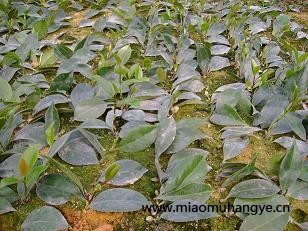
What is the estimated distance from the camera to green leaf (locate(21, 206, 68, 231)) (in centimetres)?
85

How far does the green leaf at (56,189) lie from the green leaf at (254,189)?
15.2 inches

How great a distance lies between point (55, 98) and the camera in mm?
1230

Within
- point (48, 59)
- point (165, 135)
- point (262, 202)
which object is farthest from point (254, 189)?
point (48, 59)

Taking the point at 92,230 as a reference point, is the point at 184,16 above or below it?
above

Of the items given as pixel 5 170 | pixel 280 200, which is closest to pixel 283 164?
pixel 280 200

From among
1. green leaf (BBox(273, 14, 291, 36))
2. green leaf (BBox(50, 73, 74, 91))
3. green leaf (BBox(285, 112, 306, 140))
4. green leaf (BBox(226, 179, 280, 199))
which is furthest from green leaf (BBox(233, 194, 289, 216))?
green leaf (BBox(273, 14, 291, 36))

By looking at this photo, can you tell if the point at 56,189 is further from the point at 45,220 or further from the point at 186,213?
the point at 186,213

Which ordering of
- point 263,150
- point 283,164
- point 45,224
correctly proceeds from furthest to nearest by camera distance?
1. point 263,150
2. point 283,164
3. point 45,224

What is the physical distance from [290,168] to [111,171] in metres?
0.45

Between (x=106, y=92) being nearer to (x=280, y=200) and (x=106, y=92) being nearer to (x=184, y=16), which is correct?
(x=280, y=200)

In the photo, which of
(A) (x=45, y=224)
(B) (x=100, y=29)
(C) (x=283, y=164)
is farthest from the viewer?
(B) (x=100, y=29)

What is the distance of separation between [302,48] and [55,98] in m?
1.19

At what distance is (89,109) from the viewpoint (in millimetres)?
1173

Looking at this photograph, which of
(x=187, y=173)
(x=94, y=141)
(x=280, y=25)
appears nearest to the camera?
(x=187, y=173)
